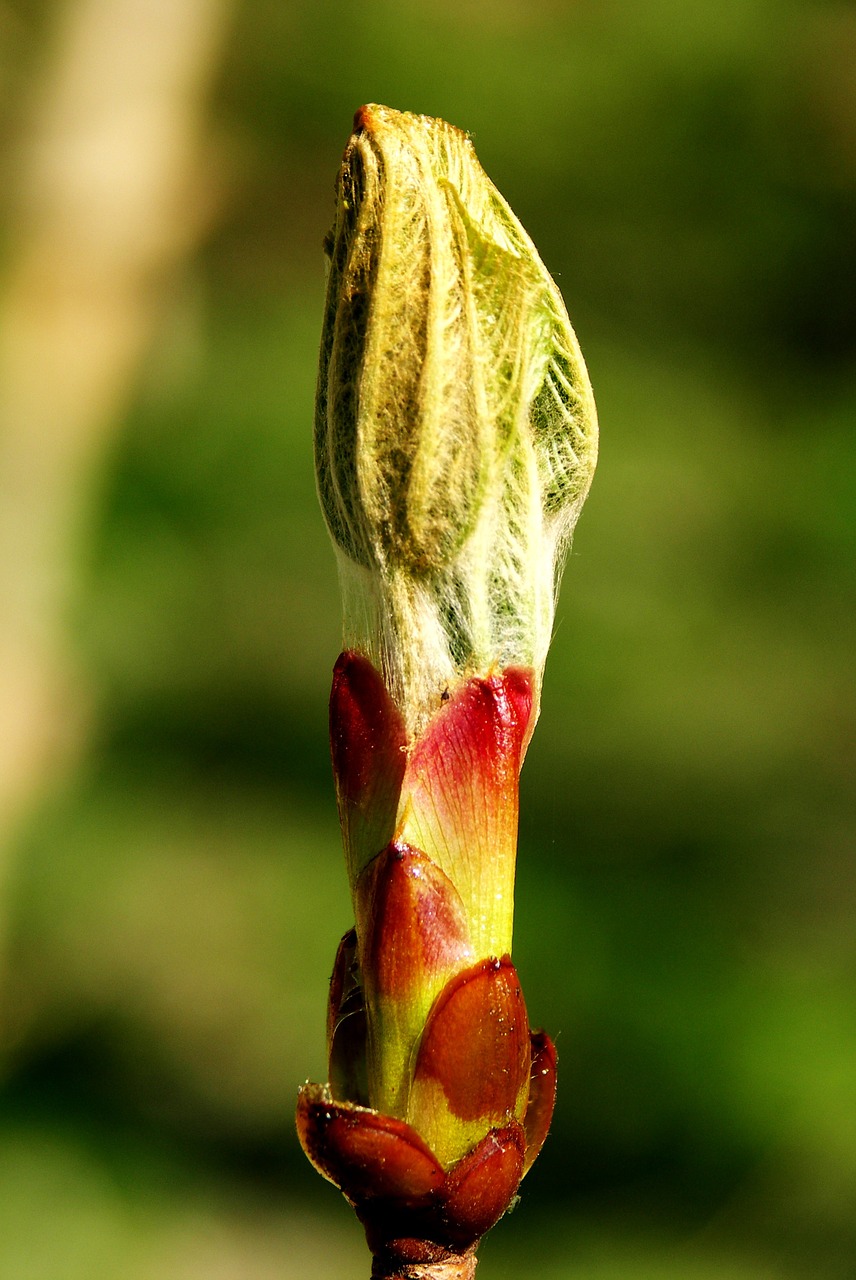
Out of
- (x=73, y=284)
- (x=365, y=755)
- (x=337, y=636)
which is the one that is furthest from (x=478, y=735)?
(x=73, y=284)

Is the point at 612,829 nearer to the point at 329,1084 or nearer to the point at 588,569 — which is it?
the point at 588,569

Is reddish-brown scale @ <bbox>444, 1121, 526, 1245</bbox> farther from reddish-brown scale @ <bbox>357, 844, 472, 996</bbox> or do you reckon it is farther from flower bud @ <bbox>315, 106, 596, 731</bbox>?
flower bud @ <bbox>315, 106, 596, 731</bbox>

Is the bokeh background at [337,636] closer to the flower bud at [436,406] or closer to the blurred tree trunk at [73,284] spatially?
the blurred tree trunk at [73,284]

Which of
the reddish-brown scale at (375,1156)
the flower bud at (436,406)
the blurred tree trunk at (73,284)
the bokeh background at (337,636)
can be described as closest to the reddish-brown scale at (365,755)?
the flower bud at (436,406)

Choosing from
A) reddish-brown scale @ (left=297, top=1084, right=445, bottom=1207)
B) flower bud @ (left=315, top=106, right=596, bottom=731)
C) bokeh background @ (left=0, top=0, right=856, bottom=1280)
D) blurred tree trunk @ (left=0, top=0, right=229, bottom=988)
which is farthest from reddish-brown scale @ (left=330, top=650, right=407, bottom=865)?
blurred tree trunk @ (left=0, top=0, right=229, bottom=988)

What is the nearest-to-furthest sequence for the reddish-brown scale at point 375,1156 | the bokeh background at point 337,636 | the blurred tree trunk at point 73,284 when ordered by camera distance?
1. the reddish-brown scale at point 375,1156
2. the bokeh background at point 337,636
3. the blurred tree trunk at point 73,284

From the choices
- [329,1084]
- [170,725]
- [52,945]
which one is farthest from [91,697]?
[329,1084]
